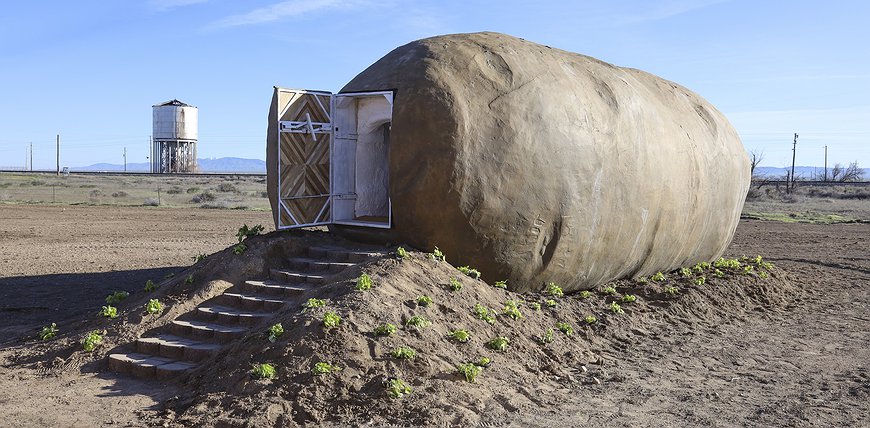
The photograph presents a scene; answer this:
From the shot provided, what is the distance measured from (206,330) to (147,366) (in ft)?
2.75

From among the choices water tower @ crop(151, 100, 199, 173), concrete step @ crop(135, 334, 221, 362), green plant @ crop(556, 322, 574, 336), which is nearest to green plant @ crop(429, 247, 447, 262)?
green plant @ crop(556, 322, 574, 336)

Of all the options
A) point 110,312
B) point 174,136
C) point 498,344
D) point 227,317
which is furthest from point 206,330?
point 174,136

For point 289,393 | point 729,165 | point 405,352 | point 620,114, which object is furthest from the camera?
point 729,165

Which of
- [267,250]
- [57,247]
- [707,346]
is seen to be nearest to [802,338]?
Result: [707,346]

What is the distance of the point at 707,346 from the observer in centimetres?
1079

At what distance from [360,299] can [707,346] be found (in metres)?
4.83

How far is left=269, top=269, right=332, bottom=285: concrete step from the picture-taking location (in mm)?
10305

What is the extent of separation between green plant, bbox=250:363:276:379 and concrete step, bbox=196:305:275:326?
1.60 m

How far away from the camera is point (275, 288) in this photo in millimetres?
10211

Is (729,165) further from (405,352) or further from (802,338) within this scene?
(405,352)

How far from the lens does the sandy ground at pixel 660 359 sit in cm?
779

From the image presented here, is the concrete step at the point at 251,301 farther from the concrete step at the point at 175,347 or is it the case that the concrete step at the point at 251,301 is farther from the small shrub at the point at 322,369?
the small shrub at the point at 322,369

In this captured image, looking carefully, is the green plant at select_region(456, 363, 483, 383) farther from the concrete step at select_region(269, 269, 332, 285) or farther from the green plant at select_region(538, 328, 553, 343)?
the concrete step at select_region(269, 269, 332, 285)

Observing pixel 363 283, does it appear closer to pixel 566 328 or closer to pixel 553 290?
pixel 566 328
